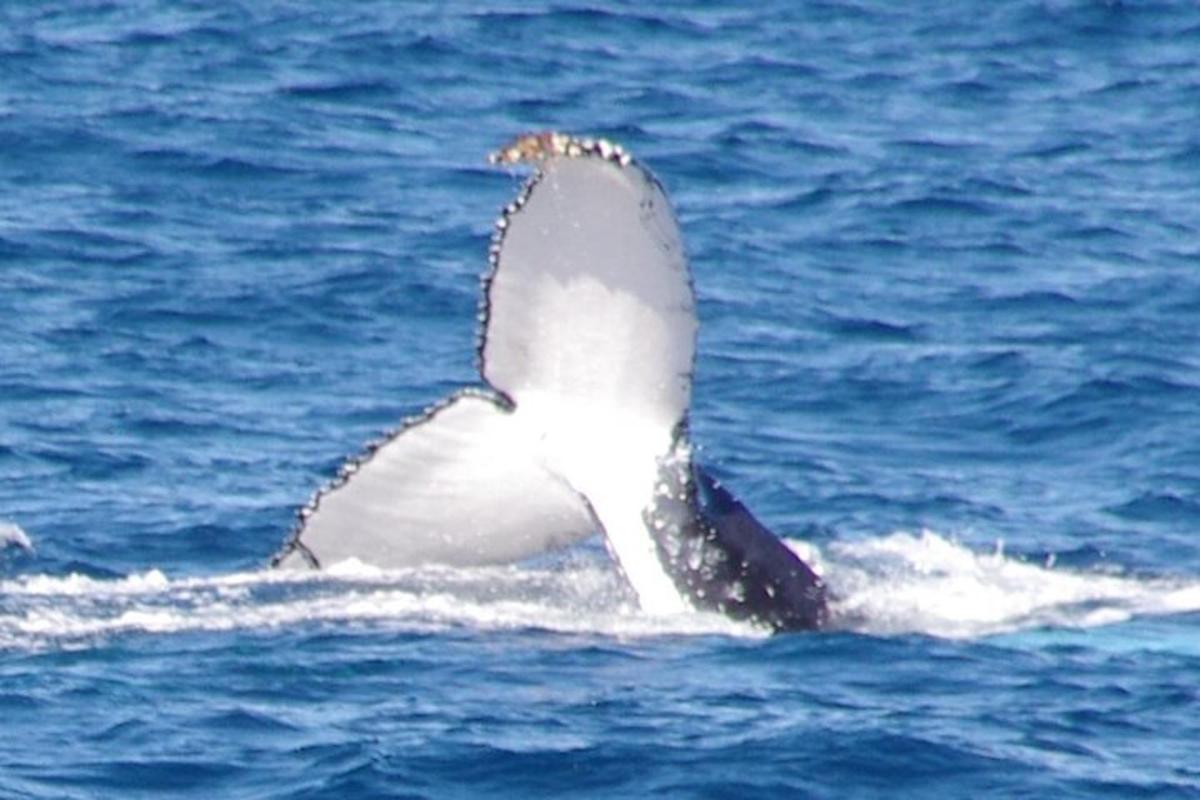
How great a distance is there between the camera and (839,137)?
24734 millimetres

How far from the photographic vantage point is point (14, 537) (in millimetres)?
13820

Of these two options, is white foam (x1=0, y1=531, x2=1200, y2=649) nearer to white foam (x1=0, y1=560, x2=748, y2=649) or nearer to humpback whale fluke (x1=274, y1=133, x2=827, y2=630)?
white foam (x1=0, y1=560, x2=748, y2=649)

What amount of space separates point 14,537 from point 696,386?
5.07 m

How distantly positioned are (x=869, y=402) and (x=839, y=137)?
7.59 m

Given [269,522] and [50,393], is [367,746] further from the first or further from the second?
[50,393]

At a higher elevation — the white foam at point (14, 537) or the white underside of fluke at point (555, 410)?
the white underside of fluke at point (555, 410)

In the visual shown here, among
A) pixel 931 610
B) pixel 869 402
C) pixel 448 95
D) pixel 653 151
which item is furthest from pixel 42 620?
pixel 448 95

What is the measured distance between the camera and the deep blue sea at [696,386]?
35.1ft

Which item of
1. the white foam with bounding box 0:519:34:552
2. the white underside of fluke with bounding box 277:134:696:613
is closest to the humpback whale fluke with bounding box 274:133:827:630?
the white underside of fluke with bounding box 277:134:696:613

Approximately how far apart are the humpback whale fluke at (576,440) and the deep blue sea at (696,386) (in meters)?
0.32

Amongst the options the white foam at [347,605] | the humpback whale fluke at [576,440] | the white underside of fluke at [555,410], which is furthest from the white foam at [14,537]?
the white underside of fluke at [555,410]

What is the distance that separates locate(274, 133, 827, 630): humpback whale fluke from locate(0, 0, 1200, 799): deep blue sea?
32 centimetres

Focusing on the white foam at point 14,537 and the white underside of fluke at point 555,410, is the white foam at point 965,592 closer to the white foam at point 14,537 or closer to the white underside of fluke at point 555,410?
the white underside of fluke at point 555,410

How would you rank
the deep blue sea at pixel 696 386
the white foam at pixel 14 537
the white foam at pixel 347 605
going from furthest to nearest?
the white foam at pixel 14 537 < the white foam at pixel 347 605 < the deep blue sea at pixel 696 386
